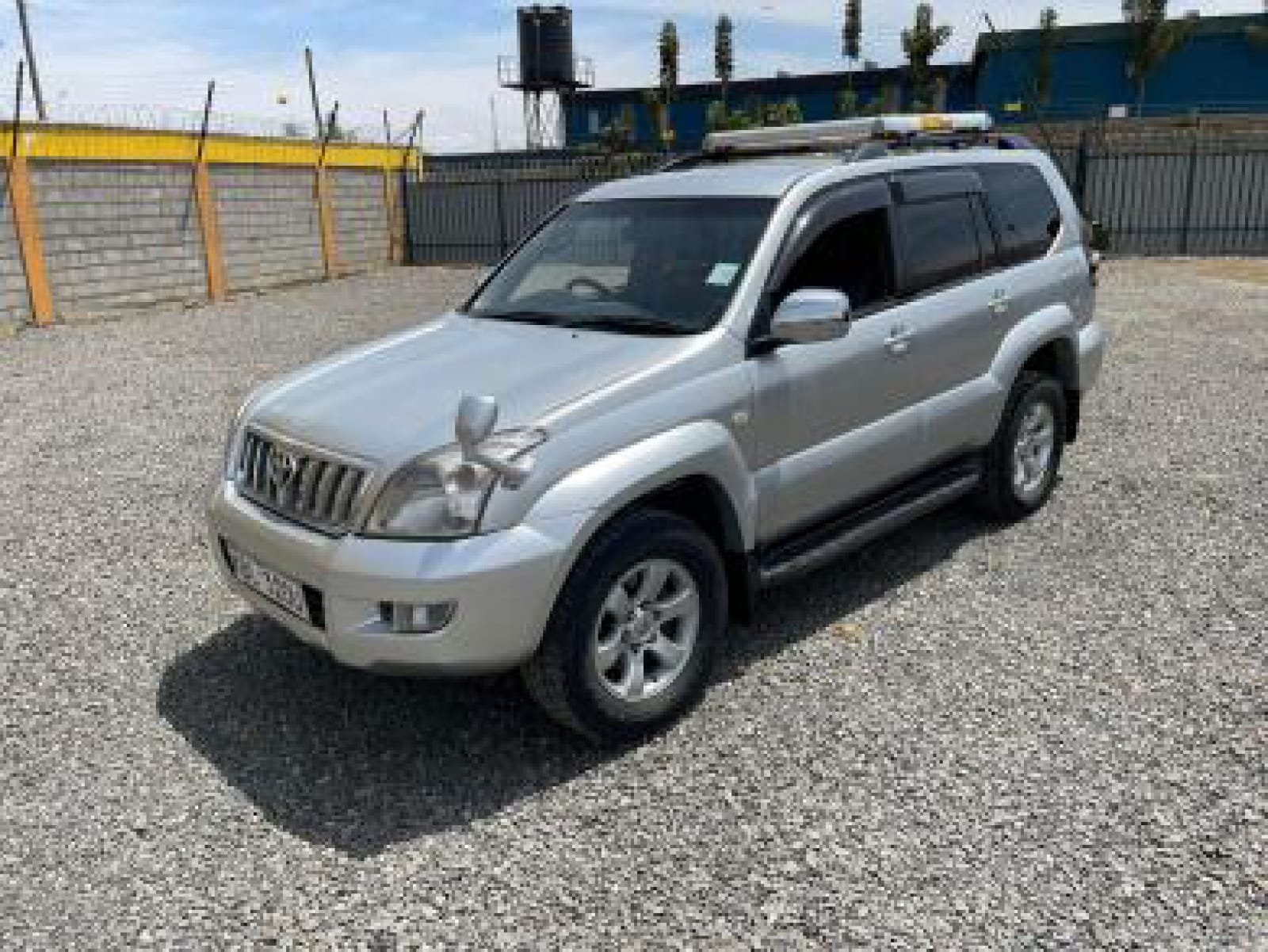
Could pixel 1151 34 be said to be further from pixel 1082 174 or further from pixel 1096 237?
pixel 1096 237

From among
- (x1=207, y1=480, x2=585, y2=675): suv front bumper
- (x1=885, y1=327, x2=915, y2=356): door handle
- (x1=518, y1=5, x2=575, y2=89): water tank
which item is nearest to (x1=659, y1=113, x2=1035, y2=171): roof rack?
(x1=885, y1=327, x2=915, y2=356): door handle

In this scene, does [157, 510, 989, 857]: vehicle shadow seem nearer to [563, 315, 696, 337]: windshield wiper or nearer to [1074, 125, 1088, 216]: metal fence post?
[563, 315, 696, 337]: windshield wiper

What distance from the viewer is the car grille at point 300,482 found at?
2.95 m

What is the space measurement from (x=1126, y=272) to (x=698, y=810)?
→ 53.5 feet

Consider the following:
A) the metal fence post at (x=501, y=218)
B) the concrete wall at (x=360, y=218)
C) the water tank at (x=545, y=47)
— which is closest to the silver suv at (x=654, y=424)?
the concrete wall at (x=360, y=218)

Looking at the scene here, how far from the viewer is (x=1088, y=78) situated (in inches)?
1630

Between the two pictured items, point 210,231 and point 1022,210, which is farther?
point 210,231

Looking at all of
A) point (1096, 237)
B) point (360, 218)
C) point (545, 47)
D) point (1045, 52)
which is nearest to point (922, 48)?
point (1045, 52)

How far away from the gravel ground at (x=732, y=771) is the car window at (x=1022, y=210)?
1.42 meters

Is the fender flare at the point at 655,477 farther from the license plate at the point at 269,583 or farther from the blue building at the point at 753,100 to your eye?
the blue building at the point at 753,100

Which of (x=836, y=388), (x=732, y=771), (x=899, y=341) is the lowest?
(x=732, y=771)

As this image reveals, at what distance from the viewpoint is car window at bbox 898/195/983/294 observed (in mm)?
4199

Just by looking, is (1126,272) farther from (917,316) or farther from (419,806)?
(419,806)

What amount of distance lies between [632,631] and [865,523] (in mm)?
1274
